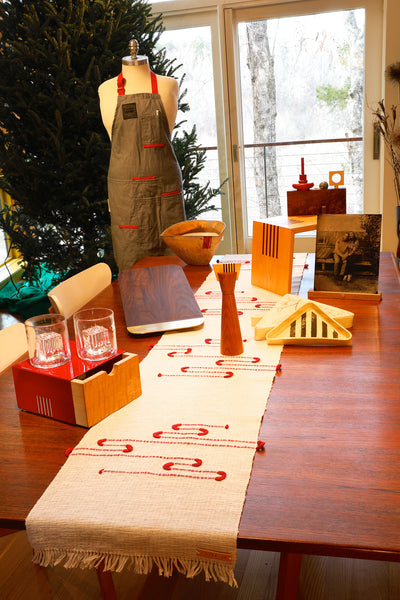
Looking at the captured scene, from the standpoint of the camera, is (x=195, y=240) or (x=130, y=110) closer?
(x=195, y=240)

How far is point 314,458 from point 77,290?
1.25 meters

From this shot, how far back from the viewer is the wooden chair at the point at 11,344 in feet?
5.17

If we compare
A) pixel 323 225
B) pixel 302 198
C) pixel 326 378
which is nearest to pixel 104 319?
pixel 326 378

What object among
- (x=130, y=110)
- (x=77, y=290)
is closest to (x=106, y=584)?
(x=77, y=290)

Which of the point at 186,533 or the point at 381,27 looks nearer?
the point at 186,533

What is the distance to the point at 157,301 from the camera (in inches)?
70.3

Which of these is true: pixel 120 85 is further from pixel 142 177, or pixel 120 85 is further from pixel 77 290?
pixel 77 290

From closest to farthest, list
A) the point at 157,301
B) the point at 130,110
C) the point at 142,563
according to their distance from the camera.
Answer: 1. the point at 142,563
2. the point at 157,301
3. the point at 130,110

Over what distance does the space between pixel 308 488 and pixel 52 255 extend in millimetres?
2963

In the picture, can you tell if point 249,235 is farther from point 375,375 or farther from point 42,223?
point 375,375

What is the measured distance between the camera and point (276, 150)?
4562 millimetres

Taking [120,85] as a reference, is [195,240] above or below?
below

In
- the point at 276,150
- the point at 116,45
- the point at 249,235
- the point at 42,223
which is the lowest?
the point at 249,235

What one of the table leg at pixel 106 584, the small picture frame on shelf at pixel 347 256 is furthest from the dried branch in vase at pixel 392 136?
the table leg at pixel 106 584
